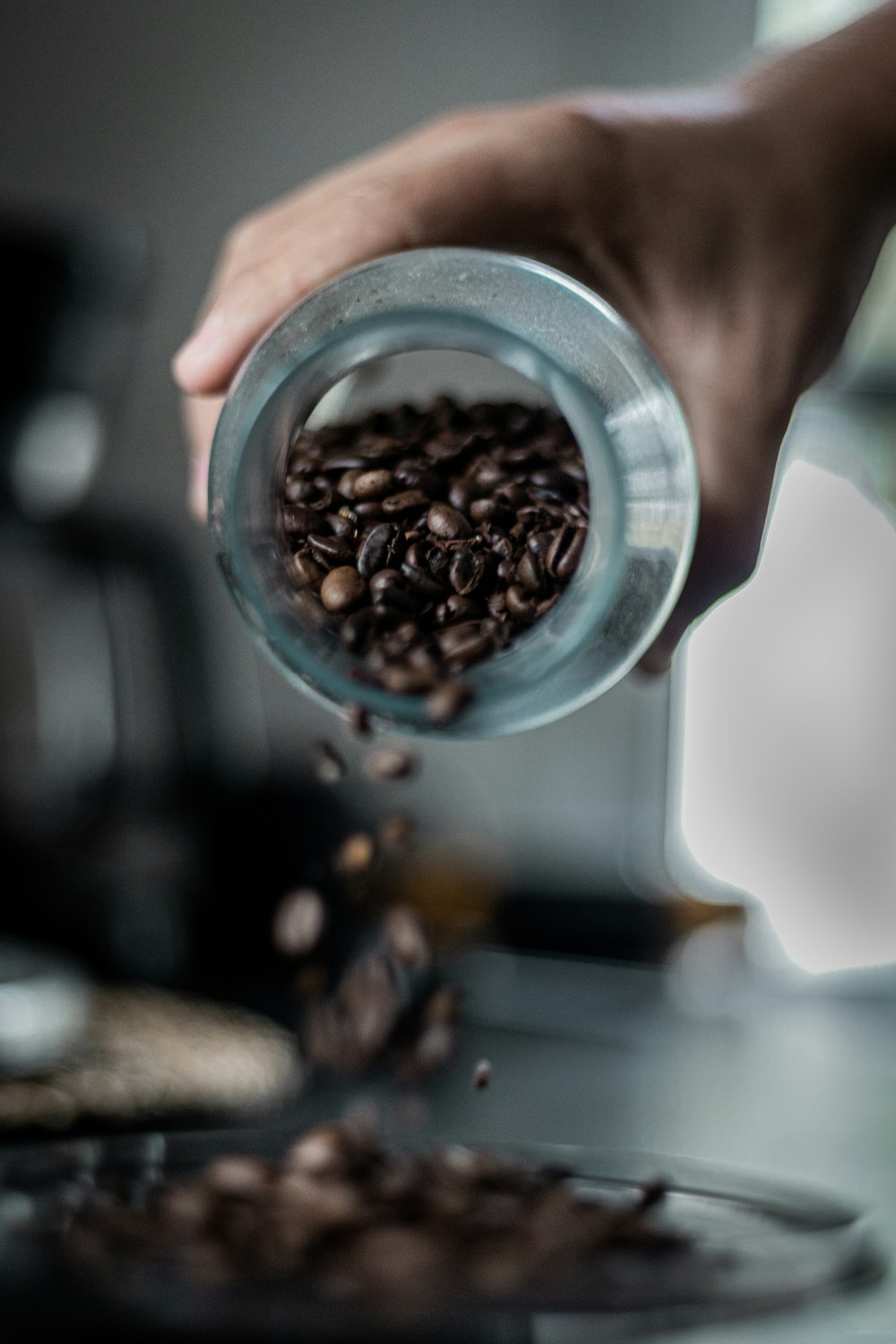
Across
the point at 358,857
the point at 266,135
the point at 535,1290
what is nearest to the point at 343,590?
the point at 358,857

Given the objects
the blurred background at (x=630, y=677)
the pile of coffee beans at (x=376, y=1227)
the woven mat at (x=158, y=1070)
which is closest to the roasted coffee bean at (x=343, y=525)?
the pile of coffee beans at (x=376, y=1227)

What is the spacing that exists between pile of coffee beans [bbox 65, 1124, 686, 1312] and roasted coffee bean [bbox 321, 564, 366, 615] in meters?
0.20

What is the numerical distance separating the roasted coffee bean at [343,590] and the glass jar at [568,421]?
12 mm

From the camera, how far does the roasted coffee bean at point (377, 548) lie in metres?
0.55

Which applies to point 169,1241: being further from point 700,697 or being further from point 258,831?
point 700,697

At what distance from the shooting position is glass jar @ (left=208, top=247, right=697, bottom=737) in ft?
1.72

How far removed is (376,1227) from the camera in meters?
0.48

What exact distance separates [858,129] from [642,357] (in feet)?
0.80

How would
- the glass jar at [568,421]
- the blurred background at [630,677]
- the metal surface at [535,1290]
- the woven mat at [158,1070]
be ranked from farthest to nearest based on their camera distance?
1. the blurred background at [630,677]
2. the woven mat at [158,1070]
3. the glass jar at [568,421]
4. the metal surface at [535,1290]

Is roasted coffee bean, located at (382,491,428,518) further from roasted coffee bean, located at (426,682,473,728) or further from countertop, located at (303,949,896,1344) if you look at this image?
countertop, located at (303,949,896,1344)

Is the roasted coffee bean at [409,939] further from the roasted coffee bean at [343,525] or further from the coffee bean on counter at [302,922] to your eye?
the roasted coffee bean at [343,525]

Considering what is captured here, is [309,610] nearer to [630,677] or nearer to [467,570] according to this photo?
[467,570]

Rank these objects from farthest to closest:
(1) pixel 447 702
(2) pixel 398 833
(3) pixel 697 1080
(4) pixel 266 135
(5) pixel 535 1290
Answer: (4) pixel 266 135, (3) pixel 697 1080, (2) pixel 398 833, (1) pixel 447 702, (5) pixel 535 1290

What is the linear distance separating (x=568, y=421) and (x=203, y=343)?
0.48ft
